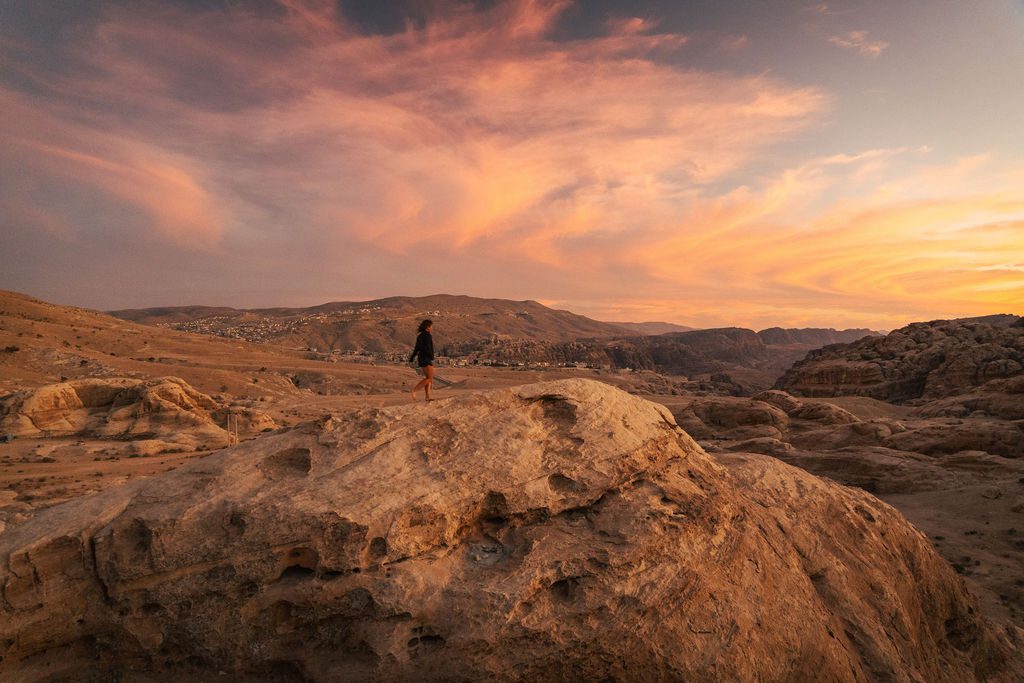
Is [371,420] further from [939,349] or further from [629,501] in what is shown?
[939,349]

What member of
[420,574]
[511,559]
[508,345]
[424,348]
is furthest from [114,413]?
[508,345]

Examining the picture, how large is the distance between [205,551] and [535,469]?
3992 mm

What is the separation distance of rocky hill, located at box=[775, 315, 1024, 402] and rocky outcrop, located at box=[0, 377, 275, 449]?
58.4 m

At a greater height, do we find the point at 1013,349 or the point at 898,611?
the point at 1013,349

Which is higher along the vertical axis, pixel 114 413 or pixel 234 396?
pixel 114 413

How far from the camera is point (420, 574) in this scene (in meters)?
6.02

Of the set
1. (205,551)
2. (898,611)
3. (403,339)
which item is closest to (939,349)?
(898,611)

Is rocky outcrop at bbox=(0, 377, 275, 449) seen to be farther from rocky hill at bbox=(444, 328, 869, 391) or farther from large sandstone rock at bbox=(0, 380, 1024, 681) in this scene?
rocky hill at bbox=(444, 328, 869, 391)

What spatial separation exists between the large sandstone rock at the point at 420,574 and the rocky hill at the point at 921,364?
52837 millimetres

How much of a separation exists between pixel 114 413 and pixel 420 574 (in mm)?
Answer: 29443

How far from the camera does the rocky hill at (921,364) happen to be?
4888 centimetres

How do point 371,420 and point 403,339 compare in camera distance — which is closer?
point 371,420

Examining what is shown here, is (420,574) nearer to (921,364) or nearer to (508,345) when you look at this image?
(921,364)

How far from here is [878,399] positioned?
5350 centimetres
